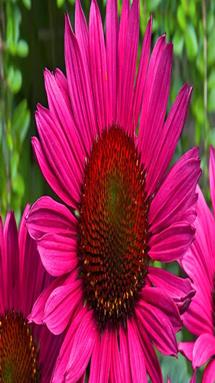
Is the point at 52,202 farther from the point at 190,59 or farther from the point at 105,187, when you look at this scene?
the point at 190,59

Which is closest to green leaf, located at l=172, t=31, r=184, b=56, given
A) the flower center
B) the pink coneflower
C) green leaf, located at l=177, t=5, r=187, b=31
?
green leaf, located at l=177, t=5, r=187, b=31

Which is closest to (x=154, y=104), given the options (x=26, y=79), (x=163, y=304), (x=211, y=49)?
(x=163, y=304)

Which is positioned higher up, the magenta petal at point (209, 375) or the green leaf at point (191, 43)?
the green leaf at point (191, 43)

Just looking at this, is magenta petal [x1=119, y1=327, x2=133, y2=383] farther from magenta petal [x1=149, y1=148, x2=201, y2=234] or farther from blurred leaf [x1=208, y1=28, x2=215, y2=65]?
blurred leaf [x1=208, y1=28, x2=215, y2=65]

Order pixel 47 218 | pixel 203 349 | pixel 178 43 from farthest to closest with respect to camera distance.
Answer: pixel 178 43
pixel 203 349
pixel 47 218

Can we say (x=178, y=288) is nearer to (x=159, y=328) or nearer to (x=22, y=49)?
(x=159, y=328)

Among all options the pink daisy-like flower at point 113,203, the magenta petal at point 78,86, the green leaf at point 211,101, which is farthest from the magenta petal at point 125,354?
the green leaf at point 211,101

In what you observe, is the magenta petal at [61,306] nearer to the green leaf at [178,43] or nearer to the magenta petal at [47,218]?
the magenta petal at [47,218]
